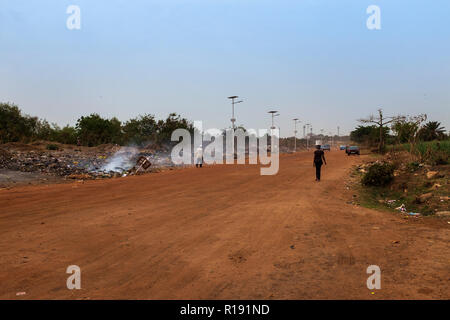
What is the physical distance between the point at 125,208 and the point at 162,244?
3.58 meters

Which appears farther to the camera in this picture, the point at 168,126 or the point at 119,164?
the point at 168,126

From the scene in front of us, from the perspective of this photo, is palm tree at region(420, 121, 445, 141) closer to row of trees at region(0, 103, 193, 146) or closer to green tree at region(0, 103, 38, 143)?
row of trees at region(0, 103, 193, 146)

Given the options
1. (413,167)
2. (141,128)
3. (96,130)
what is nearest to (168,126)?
(141,128)

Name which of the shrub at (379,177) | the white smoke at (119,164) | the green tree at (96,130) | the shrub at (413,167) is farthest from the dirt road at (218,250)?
the green tree at (96,130)

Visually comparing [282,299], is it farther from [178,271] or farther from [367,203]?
[367,203]

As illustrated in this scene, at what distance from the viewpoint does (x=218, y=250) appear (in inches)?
217

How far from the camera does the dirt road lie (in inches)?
160

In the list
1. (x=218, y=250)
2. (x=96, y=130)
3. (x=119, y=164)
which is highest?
(x=96, y=130)

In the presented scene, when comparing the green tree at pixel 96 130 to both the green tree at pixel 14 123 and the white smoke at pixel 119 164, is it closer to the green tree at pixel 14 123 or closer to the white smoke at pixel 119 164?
the green tree at pixel 14 123

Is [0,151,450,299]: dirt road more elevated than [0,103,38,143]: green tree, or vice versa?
[0,103,38,143]: green tree

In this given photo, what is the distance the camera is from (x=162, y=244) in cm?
582

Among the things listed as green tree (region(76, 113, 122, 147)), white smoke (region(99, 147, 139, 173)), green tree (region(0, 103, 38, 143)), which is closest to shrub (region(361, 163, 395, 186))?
white smoke (region(99, 147, 139, 173))

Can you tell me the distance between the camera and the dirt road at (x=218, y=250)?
405cm

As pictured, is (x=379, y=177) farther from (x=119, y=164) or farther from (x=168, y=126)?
(x=168, y=126)
